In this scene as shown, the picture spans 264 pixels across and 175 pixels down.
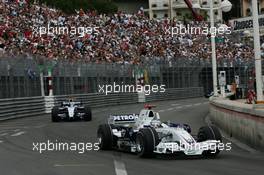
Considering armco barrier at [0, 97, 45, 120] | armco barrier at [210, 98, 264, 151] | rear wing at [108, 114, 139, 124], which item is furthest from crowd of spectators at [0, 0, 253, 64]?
rear wing at [108, 114, 139, 124]

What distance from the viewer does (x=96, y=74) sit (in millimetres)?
39844

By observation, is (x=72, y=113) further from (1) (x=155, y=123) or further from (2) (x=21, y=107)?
(1) (x=155, y=123)

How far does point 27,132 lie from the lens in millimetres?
20750

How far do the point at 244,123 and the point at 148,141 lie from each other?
3.77 meters

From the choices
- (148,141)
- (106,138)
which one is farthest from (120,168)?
(106,138)

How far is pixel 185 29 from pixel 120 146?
141 feet

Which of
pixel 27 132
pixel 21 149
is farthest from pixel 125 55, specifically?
pixel 21 149

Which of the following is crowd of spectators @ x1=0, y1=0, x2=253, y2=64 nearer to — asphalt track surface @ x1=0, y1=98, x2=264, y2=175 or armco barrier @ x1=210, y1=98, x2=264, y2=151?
armco barrier @ x1=210, y1=98, x2=264, y2=151

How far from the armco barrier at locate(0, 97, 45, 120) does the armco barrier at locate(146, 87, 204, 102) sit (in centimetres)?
1513

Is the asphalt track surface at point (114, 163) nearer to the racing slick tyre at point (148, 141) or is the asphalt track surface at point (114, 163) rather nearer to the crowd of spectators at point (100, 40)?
the racing slick tyre at point (148, 141)

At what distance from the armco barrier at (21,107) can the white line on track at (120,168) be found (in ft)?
56.0

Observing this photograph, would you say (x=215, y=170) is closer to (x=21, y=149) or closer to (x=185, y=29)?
(x=21, y=149)

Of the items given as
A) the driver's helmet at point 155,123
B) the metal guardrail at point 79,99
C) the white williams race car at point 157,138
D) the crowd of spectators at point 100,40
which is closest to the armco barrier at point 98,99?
the metal guardrail at point 79,99

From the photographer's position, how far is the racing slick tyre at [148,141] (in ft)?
40.3
